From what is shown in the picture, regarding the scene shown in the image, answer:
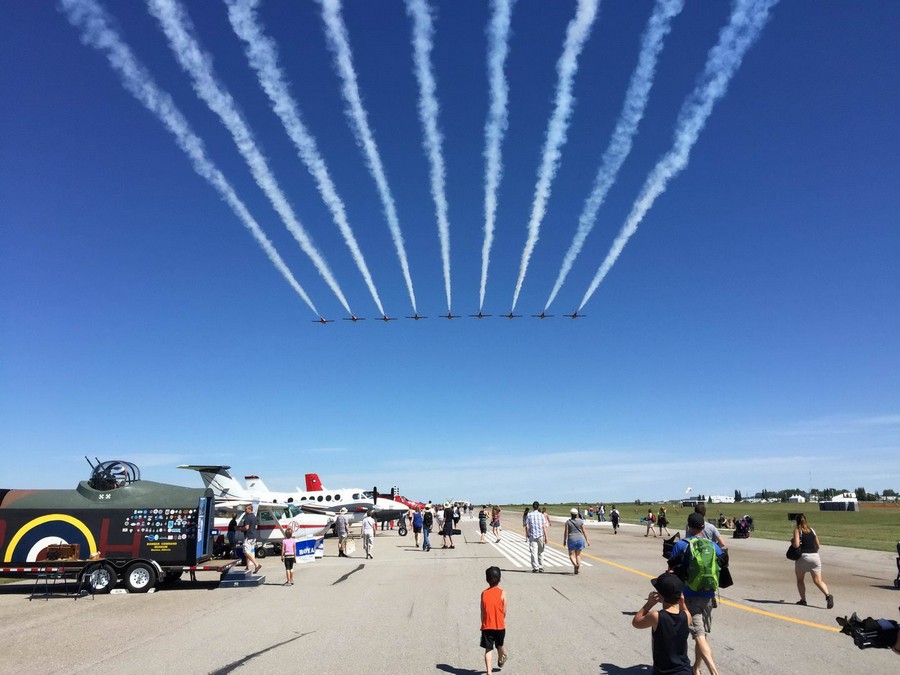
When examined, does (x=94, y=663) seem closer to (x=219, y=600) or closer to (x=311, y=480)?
(x=219, y=600)

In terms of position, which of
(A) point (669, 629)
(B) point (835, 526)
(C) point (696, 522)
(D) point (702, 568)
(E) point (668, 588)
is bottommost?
(B) point (835, 526)

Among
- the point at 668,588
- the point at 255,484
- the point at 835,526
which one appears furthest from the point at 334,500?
the point at 835,526

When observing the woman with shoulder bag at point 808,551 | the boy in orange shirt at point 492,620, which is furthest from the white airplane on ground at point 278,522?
the boy in orange shirt at point 492,620

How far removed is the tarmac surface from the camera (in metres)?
7.78

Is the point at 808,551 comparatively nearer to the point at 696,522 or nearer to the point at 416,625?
the point at 696,522

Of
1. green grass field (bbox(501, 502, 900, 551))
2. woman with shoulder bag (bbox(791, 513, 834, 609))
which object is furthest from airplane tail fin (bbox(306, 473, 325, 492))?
woman with shoulder bag (bbox(791, 513, 834, 609))

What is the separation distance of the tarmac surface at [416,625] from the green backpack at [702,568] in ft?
Result: 3.93

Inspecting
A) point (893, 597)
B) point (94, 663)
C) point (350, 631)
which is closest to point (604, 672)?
point (350, 631)

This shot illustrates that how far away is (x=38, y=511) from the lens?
1516 centimetres

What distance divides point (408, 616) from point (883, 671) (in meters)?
7.42

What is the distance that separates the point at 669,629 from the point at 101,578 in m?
15.4

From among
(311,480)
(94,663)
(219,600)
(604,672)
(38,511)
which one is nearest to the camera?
(604,672)

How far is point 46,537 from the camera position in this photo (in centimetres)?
1502

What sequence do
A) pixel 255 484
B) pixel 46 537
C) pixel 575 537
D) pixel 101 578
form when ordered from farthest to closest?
pixel 255 484
pixel 575 537
pixel 46 537
pixel 101 578
